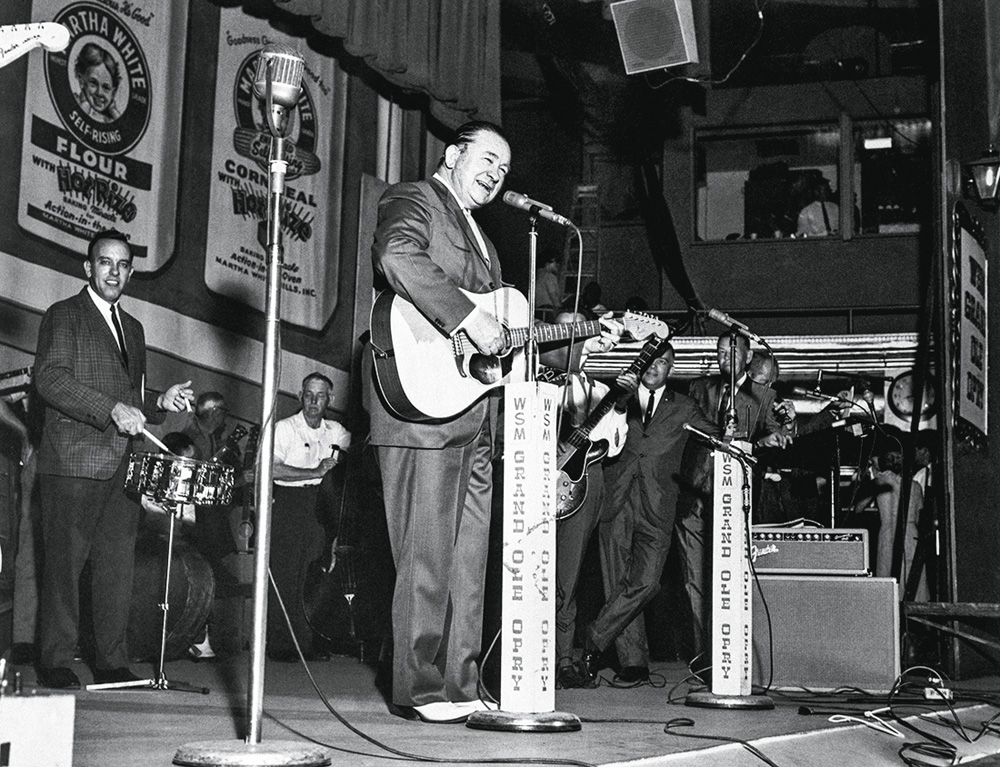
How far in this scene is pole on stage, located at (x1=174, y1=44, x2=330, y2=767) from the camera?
8.05 ft

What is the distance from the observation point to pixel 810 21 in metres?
14.1

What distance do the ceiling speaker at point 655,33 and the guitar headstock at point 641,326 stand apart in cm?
354

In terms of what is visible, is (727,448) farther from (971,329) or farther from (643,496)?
(971,329)

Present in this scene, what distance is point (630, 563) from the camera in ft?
19.8

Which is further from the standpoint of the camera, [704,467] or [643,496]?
[704,467]

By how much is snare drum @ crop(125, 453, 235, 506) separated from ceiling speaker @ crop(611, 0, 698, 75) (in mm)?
4232

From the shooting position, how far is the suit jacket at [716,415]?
6.13 metres

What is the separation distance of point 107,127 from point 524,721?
436 cm

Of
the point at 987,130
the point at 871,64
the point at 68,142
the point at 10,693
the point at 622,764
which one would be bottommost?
the point at 622,764

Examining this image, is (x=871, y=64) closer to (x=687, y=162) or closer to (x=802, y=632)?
(x=687, y=162)

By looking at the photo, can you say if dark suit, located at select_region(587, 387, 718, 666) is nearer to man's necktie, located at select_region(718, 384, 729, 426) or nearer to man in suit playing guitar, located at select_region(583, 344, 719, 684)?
man in suit playing guitar, located at select_region(583, 344, 719, 684)

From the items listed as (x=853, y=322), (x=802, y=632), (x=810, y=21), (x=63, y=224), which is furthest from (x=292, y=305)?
(x=810, y=21)

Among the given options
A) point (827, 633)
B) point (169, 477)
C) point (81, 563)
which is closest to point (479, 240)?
point (169, 477)

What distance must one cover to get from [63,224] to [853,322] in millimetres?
9768
